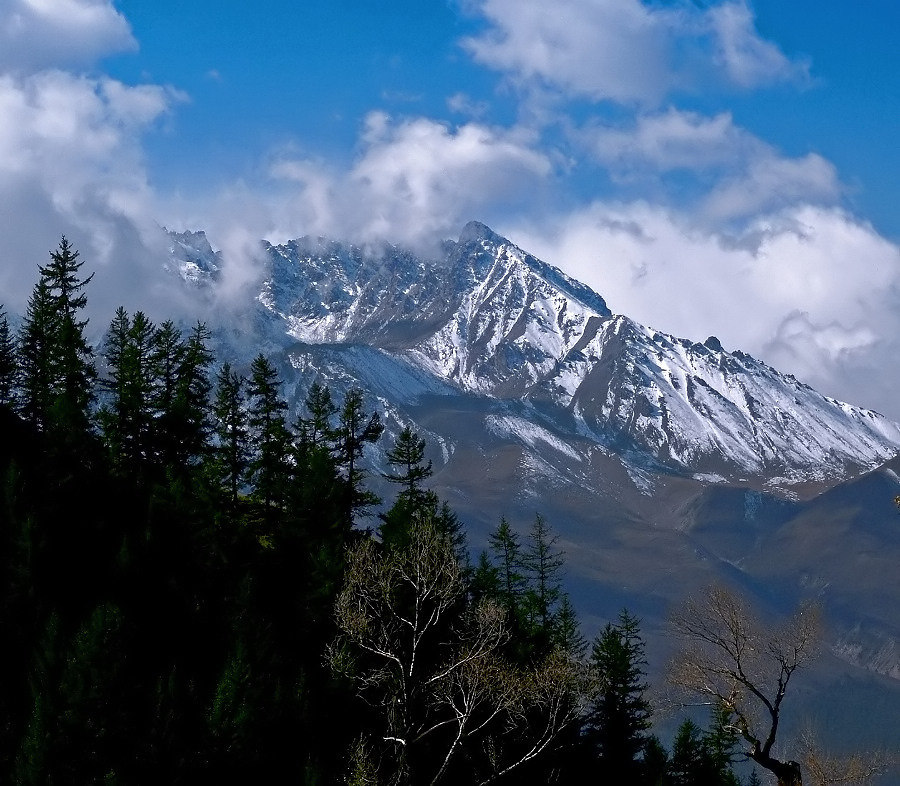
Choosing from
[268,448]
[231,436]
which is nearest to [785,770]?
[268,448]

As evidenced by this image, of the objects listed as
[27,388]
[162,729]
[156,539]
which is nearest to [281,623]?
[156,539]

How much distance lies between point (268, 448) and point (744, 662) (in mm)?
43770

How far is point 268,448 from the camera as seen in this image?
2995 inches

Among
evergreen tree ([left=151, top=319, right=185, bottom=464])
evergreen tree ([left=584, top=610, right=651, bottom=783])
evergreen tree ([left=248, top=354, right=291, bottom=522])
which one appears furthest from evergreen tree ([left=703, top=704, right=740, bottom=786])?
evergreen tree ([left=151, top=319, right=185, bottom=464])

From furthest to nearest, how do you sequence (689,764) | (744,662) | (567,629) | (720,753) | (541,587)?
(541,587) → (567,629) → (689,764) → (720,753) → (744,662)

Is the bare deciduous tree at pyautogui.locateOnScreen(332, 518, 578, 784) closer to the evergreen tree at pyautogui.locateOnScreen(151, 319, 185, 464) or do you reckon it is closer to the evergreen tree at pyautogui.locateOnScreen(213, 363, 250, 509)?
the evergreen tree at pyautogui.locateOnScreen(213, 363, 250, 509)

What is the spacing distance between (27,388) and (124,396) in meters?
9.15

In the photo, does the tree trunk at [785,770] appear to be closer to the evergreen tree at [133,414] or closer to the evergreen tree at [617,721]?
the evergreen tree at [617,721]

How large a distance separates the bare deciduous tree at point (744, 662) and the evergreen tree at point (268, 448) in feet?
127

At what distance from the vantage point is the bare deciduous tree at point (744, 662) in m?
39.1

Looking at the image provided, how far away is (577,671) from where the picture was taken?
157 ft

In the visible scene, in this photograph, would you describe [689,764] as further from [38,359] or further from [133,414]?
[38,359]

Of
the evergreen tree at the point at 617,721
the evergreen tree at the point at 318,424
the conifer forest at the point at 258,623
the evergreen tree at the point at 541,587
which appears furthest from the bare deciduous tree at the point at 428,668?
the evergreen tree at the point at 318,424

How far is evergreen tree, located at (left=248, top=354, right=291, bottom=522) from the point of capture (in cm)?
7481
